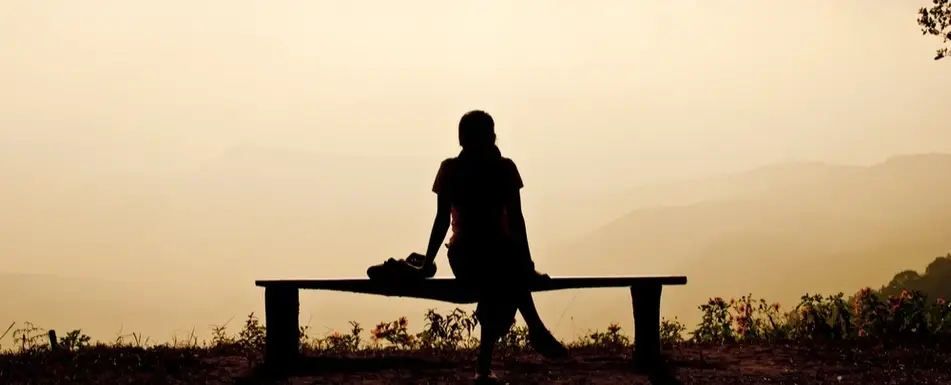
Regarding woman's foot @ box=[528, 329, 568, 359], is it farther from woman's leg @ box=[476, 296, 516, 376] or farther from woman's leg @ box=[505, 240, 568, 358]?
woman's leg @ box=[476, 296, 516, 376]

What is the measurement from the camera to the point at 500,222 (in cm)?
686

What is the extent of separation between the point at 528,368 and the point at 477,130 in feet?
7.41

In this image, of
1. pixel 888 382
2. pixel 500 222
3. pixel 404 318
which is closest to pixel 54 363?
pixel 404 318

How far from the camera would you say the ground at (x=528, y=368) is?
7281mm

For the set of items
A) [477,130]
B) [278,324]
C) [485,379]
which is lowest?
[485,379]

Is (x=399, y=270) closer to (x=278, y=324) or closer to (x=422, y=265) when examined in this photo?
(x=422, y=265)

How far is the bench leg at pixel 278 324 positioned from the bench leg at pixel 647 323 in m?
2.99

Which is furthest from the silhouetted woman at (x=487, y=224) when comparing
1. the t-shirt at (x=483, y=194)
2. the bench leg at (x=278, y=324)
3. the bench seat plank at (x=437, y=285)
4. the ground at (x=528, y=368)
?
the bench leg at (x=278, y=324)

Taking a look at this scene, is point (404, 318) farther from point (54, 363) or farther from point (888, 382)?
point (888, 382)

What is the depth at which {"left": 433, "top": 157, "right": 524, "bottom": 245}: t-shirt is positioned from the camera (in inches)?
269

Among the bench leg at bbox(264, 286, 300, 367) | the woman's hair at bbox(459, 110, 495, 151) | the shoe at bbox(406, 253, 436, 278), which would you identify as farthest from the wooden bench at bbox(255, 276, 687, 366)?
the woman's hair at bbox(459, 110, 495, 151)

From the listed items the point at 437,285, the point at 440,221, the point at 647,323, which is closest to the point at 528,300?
the point at 437,285

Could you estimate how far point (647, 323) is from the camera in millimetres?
7992

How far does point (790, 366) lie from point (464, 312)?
11.3 ft
